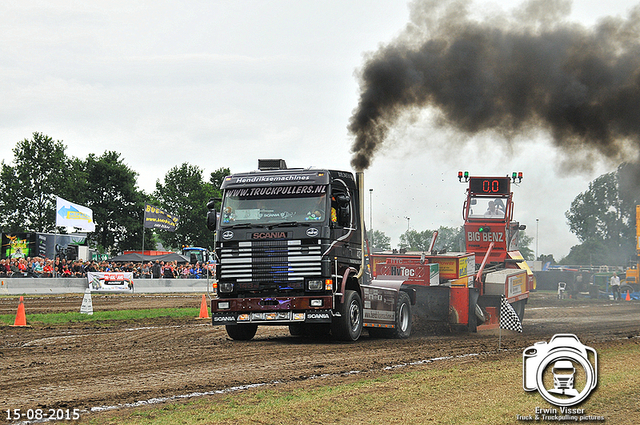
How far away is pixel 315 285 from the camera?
13.5m

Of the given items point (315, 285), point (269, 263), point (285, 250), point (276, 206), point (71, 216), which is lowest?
point (315, 285)

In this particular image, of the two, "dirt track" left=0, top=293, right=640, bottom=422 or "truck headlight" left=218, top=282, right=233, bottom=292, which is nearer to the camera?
"dirt track" left=0, top=293, right=640, bottom=422

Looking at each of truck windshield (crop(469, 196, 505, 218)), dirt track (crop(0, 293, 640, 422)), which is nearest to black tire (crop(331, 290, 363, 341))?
dirt track (crop(0, 293, 640, 422))

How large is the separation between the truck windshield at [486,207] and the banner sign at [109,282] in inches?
859

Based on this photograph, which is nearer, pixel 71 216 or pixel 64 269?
pixel 64 269

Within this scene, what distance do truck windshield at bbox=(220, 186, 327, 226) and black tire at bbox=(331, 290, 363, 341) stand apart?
186 centimetres

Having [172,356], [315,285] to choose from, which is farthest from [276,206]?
[172,356]

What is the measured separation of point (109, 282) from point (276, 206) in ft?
82.4

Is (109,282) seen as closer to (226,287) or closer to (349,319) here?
(226,287)

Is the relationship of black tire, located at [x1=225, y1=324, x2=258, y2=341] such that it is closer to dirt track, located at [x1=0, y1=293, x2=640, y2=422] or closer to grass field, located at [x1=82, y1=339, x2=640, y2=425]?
dirt track, located at [x1=0, y1=293, x2=640, y2=422]

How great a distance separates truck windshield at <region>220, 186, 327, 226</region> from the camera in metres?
13.7

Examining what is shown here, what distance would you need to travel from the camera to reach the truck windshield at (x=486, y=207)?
21.1 m

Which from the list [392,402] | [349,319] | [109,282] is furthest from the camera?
[109,282]

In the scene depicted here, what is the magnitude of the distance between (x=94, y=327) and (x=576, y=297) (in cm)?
3509
